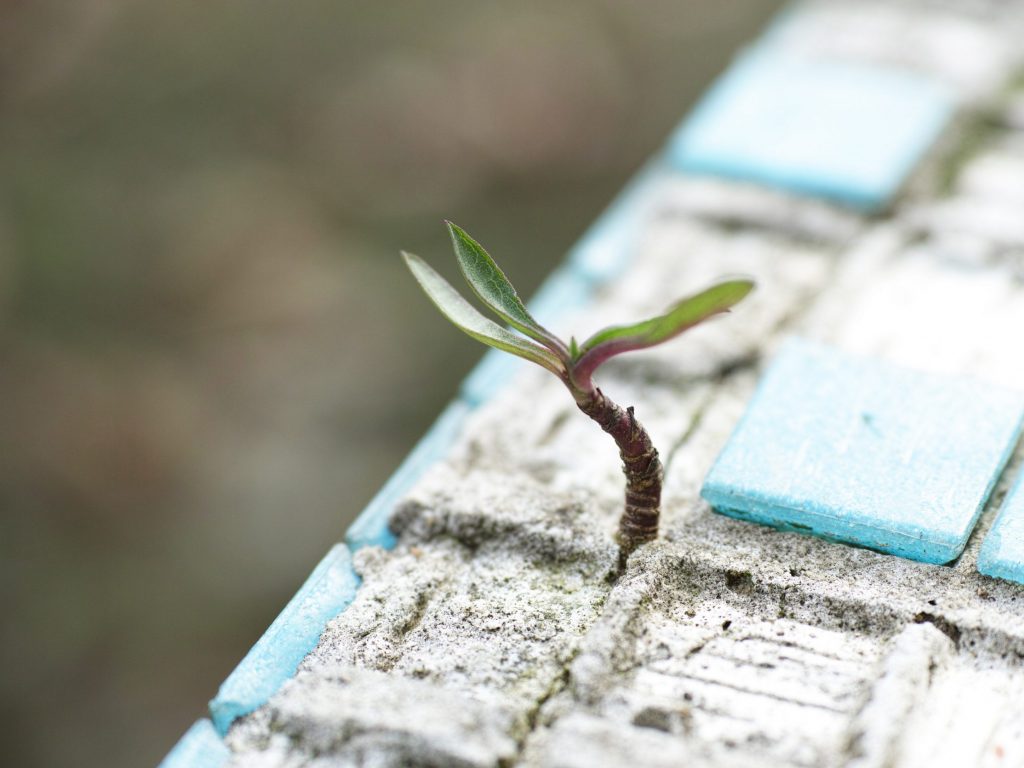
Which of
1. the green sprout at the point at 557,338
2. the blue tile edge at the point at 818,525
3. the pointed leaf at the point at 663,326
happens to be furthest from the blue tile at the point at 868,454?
the pointed leaf at the point at 663,326

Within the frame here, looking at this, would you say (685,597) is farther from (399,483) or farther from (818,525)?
(399,483)

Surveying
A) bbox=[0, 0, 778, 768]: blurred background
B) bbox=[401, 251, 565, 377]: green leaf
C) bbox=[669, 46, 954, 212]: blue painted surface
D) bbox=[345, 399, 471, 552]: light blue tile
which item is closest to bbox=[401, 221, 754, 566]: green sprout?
bbox=[401, 251, 565, 377]: green leaf

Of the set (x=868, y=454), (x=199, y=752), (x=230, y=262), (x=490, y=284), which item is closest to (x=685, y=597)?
(x=868, y=454)

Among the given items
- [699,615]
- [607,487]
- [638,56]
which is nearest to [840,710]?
[699,615]

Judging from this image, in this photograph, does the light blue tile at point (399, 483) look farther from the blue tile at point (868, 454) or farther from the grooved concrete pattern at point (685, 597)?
the blue tile at point (868, 454)

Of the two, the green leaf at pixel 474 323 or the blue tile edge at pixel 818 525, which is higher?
the blue tile edge at pixel 818 525

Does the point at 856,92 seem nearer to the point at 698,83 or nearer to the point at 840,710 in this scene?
the point at 840,710
